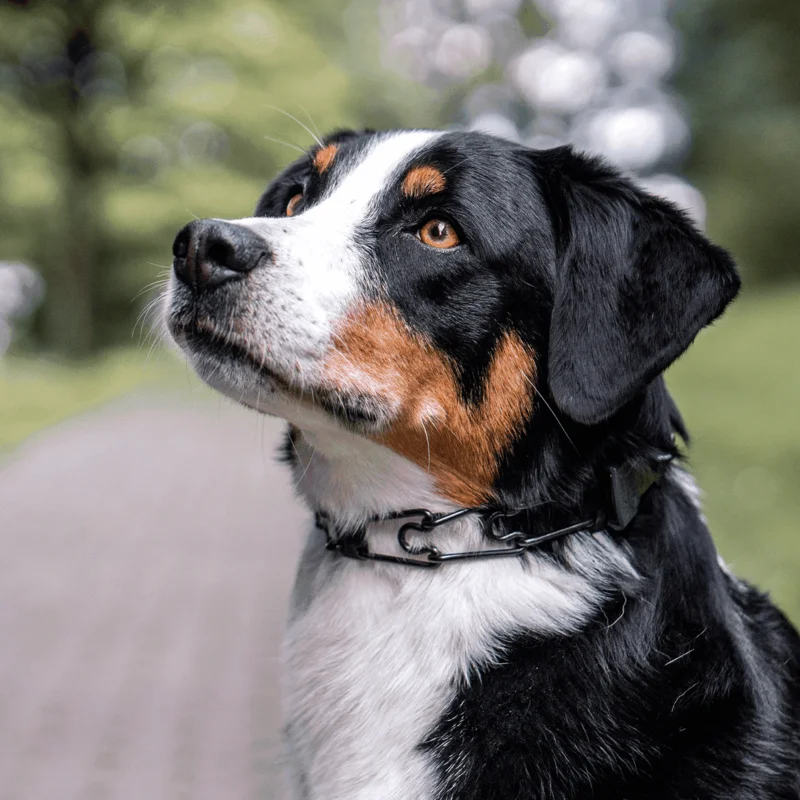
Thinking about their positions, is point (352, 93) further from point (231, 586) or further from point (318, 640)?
point (318, 640)

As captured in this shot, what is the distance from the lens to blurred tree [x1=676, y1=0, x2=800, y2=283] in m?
19.3

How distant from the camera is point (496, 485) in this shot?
2373 mm

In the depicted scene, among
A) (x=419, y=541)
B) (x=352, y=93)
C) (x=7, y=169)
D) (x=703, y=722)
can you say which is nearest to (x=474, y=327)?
(x=419, y=541)

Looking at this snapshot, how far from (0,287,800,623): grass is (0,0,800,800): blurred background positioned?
1.9 inches

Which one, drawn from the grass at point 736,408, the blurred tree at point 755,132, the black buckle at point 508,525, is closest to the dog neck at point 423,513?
the black buckle at point 508,525

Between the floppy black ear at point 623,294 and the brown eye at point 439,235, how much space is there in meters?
0.29

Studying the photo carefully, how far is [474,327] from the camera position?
7.91ft

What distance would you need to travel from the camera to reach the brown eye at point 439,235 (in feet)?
8.12

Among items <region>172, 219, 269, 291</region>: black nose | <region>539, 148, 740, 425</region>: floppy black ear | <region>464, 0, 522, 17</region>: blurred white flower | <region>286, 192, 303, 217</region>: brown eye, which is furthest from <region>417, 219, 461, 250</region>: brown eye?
<region>464, 0, 522, 17</region>: blurred white flower

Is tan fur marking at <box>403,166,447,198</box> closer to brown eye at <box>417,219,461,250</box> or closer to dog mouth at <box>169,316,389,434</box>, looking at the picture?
brown eye at <box>417,219,461,250</box>

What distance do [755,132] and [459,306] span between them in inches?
795

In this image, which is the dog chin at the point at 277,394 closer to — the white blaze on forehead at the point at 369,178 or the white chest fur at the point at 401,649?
the white chest fur at the point at 401,649

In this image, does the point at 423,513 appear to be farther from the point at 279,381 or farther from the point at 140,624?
the point at 140,624

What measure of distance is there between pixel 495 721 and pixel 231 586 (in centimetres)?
448
